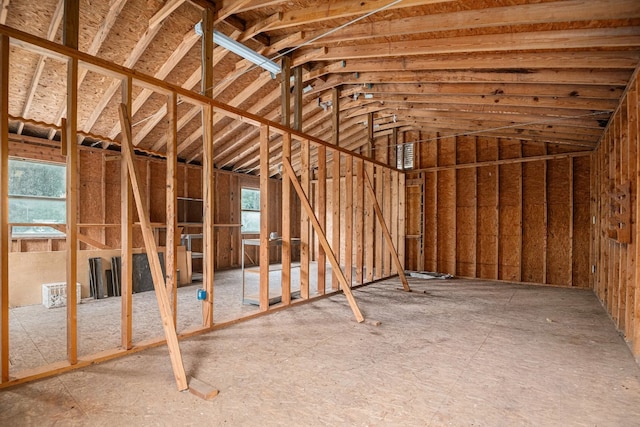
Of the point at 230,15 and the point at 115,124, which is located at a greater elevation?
the point at 230,15

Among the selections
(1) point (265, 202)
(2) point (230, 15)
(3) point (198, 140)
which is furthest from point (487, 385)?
(3) point (198, 140)

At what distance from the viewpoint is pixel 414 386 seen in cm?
252

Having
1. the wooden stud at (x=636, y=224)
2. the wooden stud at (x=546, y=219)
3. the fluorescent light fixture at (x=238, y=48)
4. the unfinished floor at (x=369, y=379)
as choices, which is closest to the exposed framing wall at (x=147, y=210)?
the unfinished floor at (x=369, y=379)

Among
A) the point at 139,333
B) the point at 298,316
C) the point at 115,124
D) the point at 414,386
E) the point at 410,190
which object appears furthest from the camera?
the point at 410,190

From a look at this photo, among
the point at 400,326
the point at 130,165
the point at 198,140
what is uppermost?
the point at 198,140

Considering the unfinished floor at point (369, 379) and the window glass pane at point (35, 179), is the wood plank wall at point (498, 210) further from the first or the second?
the window glass pane at point (35, 179)

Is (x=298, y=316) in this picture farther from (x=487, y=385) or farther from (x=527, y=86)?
(x=527, y=86)

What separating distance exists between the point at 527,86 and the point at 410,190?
4.40 m

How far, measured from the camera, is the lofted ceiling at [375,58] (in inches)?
129

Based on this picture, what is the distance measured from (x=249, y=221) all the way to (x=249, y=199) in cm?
66

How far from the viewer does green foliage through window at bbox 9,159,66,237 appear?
6.03 m

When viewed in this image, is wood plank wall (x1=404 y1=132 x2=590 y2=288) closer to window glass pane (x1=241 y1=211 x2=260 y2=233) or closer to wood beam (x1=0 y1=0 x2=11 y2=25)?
window glass pane (x1=241 y1=211 x2=260 y2=233)

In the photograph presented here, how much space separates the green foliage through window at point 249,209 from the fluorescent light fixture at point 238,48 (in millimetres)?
5653

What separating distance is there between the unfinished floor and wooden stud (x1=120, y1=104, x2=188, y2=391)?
0.13m
